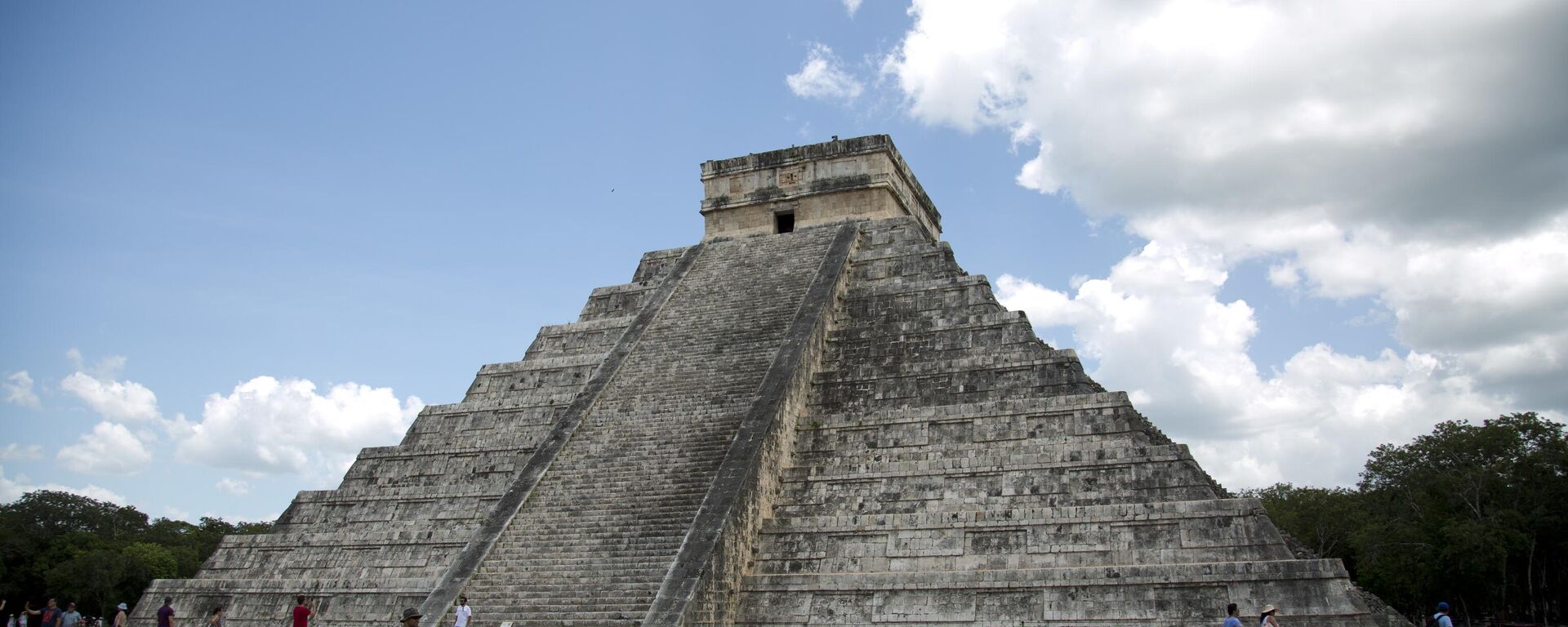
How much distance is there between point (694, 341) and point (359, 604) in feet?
18.1

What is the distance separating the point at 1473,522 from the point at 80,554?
137 ft

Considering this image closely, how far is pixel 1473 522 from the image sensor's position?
88.7 ft

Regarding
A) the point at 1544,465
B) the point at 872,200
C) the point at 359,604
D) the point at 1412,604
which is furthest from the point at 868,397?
the point at 1412,604

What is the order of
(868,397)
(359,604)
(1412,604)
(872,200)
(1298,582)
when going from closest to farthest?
(1298,582) → (359,604) → (868,397) → (872,200) → (1412,604)

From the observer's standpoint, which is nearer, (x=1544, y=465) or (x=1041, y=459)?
(x=1041, y=459)

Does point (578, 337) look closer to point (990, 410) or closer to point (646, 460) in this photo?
point (646, 460)

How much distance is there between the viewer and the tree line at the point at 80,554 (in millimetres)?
36281

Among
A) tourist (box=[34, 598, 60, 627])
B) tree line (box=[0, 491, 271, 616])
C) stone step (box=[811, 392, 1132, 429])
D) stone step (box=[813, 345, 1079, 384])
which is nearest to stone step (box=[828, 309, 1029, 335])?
stone step (box=[813, 345, 1079, 384])

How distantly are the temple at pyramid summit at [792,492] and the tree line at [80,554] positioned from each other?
86.5 ft

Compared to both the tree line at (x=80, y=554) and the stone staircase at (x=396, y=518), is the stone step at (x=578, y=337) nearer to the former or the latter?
the stone staircase at (x=396, y=518)

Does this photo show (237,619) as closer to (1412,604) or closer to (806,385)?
(806,385)

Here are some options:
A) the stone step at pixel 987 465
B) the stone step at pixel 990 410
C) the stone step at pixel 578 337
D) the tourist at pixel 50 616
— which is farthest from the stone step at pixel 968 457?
the tourist at pixel 50 616

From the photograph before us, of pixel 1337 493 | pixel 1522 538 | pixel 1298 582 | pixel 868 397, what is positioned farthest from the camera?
pixel 1337 493

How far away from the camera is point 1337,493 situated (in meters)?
40.4
